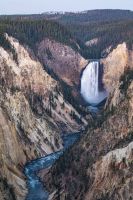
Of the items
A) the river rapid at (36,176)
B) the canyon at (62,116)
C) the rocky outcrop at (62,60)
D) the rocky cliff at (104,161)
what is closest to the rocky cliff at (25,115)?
the canyon at (62,116)

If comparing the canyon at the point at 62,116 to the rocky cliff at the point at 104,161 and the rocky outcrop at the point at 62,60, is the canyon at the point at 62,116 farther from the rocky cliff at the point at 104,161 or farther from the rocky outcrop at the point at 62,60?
the rocky outcrop at the point at 62,60

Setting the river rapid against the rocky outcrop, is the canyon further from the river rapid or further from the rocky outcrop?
the rocky outcrop

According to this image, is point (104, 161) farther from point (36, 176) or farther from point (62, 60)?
point (62, 60)

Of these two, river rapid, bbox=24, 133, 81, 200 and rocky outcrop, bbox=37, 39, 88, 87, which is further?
rocky outcrop, bbox=37, 39, 88, 87

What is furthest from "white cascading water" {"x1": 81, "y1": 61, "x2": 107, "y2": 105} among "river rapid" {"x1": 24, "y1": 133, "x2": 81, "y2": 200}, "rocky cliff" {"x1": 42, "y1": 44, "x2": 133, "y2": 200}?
"rocky cliff" {"x1": 42, "y1": 44, "x2": 133, "y2": 200}

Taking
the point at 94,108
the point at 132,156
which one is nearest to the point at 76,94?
the point at 94,108

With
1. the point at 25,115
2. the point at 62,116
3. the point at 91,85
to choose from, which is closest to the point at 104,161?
the point at 25,115
